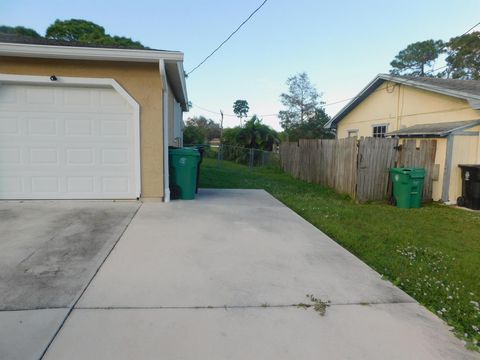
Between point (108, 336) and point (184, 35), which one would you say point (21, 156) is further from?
point (184, 35)

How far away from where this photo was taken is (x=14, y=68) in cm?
596

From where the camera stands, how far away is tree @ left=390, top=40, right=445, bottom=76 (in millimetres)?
32844

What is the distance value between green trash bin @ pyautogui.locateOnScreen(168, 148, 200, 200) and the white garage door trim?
0.76 meters

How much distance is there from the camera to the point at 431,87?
10078mm

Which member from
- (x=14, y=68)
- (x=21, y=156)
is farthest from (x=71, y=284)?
(x=14, y=68)

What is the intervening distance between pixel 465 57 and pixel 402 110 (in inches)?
876

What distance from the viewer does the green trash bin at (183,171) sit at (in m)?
6.93

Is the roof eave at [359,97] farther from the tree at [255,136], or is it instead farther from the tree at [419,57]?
the tree at [419,57]

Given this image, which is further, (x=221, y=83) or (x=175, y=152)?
(x=221, y=83)

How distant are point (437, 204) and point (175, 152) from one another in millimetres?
6974

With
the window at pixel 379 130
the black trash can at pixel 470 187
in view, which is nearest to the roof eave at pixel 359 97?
the window at pixel 379 130

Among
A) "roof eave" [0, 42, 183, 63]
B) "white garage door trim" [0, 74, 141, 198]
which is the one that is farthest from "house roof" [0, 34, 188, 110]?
"white garage door trim" [0, 74, 141, 198]

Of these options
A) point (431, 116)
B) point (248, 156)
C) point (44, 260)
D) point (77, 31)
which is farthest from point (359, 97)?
point (77, 31)

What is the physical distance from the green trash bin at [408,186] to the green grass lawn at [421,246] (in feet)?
0.91
